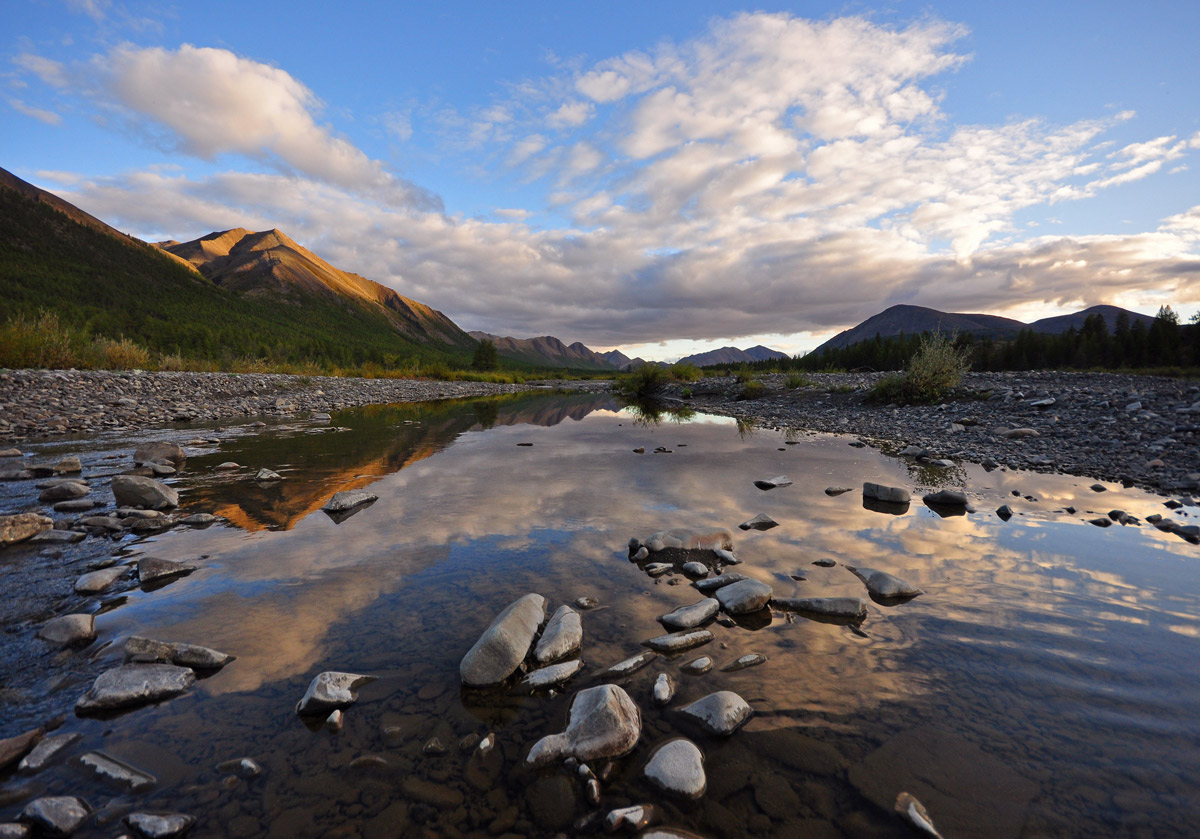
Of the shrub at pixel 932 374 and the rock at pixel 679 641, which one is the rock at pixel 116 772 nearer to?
the rock at pixel 679 641

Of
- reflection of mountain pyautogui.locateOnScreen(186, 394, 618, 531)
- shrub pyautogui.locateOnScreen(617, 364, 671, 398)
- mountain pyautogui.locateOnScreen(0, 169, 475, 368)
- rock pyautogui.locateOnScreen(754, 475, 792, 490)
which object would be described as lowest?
reflection of mountain pyautogui.locateOnScreen(186, 394, 618, 531)

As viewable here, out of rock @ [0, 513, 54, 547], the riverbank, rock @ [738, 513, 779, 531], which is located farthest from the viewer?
the riverbank

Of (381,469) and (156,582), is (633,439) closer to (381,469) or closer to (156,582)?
(381,469)

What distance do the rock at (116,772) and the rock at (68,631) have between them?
5.94 feet

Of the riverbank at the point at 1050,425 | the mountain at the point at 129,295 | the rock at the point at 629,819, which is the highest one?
the mountain at the point at 129,295

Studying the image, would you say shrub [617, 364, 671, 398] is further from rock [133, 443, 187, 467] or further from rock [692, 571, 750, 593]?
rock [692, 571, 750, 593]

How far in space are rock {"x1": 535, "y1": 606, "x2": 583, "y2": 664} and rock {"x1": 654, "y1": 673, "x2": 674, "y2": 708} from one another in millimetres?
796

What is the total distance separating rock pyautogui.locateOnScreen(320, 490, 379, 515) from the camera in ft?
25.6

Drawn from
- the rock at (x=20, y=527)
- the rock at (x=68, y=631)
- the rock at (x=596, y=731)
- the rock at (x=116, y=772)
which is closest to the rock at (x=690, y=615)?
the rock at (x=596, y=731)

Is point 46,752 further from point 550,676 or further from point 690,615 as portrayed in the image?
point 690,615

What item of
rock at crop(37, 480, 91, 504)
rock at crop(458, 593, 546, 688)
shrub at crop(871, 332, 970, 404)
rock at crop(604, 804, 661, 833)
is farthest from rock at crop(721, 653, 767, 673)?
shrub at crop(871, 332, 970, 404)

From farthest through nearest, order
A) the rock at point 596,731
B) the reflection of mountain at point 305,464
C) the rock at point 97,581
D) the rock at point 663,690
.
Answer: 1. the reflection of mountain at point 305,464
2. the rock at point 97,581
3. the rock at point 663,690
4. the rock at point 596,731

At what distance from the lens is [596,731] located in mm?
2922

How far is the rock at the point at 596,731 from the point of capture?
2829 millimetres
